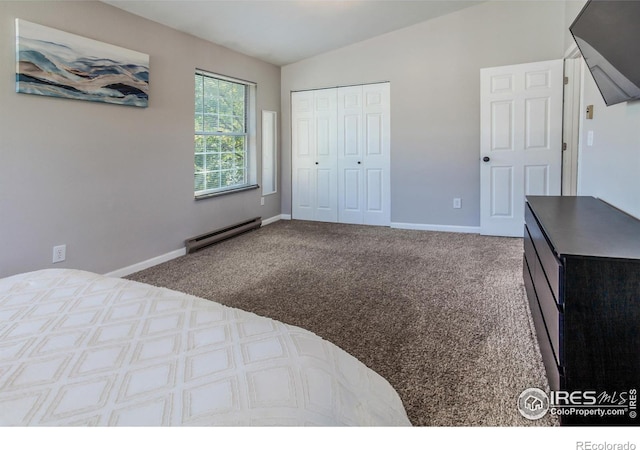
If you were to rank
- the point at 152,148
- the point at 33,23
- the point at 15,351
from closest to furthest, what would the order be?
the point at 15,351 → the point at 33,23 → the point at 152,148

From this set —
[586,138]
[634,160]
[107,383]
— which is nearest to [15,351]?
[107,383]

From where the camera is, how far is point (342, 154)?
571 cm

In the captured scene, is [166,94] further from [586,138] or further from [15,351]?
[586,138]

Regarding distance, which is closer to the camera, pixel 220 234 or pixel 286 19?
pixel 286 19

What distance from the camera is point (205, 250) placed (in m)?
4.30

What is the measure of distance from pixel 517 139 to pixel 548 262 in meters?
3.32

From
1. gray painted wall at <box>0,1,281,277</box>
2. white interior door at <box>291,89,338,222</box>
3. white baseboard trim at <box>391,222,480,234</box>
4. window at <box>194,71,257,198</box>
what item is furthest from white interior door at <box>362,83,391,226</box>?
gray painted wall at <box>0,1,281,277</box>

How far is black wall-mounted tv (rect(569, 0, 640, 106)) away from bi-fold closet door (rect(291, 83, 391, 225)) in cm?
297

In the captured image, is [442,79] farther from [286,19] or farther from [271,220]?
[271,220]

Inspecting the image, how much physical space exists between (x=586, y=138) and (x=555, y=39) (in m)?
1.69

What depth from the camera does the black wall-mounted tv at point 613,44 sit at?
1768mm

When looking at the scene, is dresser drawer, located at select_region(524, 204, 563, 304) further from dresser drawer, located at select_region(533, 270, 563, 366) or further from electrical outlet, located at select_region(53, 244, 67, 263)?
electrical outlet, located at select_region(53, 244, 67, 263)

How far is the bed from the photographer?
0.78 m

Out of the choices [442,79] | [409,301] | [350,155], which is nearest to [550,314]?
[409,301]
